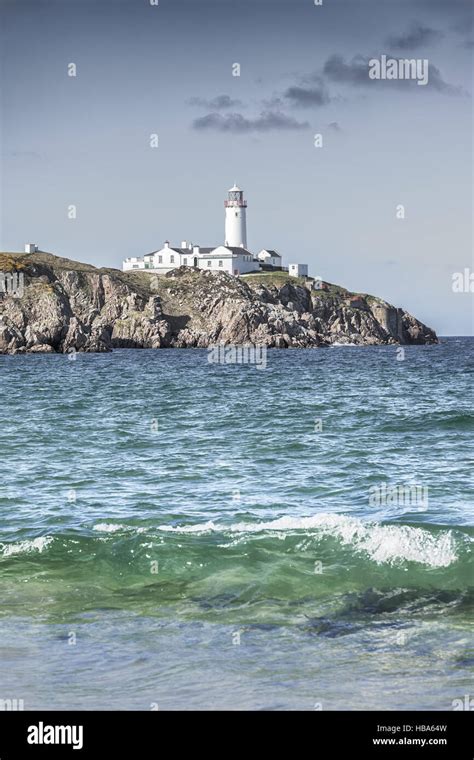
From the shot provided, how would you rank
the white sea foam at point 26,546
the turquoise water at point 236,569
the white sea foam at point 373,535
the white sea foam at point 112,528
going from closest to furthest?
the turquoise water at point 236,569, the white sea foam at point 373,535, the white sea foam at point 26,546, the white sea foam at point 112,528

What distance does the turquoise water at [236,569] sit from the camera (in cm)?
1308

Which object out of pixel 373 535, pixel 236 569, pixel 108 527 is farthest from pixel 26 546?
pixel 373 535

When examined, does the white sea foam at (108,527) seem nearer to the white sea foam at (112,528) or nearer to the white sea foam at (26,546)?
the white sea foam at (112,528)

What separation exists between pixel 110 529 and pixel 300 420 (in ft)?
86.9

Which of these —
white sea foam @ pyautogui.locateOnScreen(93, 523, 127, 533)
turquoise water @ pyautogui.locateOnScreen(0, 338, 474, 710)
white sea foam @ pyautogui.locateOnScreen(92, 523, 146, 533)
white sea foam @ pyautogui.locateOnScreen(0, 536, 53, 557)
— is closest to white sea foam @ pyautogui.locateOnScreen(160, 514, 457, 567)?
turquoise water @ pyautogui.locateOnScreen(0, 338, 474, 710)

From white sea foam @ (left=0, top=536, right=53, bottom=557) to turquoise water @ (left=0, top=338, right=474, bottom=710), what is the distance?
0.19 feet

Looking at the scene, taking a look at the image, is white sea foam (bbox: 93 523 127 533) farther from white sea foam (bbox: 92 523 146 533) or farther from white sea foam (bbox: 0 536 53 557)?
white sea foam (bbox: 0 536 53 557)

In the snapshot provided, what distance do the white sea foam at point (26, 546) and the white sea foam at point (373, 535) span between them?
2761 millimetres

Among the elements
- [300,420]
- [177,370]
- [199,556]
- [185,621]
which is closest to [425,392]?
[300,420]

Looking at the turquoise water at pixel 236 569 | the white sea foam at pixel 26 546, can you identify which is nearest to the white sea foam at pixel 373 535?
the turquoise water at pixel 236 569

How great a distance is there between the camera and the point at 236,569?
19500mm

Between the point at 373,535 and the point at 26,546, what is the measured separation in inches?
299

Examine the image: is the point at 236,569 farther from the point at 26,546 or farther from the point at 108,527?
the point at 26,546

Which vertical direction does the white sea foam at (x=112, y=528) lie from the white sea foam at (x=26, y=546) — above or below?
above
